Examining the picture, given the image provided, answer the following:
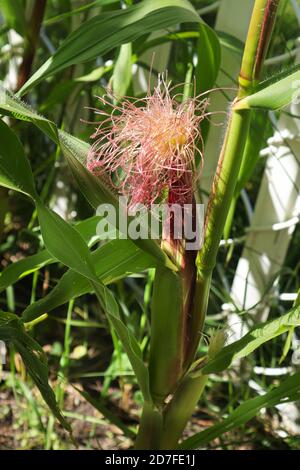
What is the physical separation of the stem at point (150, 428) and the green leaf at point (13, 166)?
0.33 m

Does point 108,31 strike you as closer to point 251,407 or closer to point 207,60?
point 207,60

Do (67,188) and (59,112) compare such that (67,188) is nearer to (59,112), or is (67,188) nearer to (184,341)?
(59,112)

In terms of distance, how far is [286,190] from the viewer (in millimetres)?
1121

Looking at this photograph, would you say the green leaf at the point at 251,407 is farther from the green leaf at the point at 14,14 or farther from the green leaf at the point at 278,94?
the green leaf at the point at 14,14

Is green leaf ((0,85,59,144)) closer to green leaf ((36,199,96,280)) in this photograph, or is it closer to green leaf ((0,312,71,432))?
green leaf ((36,199,96,280))

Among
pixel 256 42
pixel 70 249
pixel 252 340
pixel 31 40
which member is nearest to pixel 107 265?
pixel 70 249

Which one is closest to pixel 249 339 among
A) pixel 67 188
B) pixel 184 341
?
pixel 184 341

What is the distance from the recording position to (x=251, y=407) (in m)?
0.80

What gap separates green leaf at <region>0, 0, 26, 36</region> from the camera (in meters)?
0.95

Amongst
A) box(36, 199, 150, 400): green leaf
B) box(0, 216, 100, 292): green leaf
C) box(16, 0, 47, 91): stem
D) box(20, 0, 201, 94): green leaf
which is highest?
box(16, 0, 47, 91): stem

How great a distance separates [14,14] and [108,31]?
275mm

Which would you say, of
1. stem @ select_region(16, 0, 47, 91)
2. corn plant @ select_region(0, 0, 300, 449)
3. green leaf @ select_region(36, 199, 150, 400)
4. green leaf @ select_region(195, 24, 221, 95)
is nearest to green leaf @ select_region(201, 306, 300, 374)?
corn plant @ select_region(0, 0, 300, 449)

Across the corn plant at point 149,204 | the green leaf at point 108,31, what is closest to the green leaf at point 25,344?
the corn plant at point 149,204

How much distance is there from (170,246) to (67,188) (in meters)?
0.72
